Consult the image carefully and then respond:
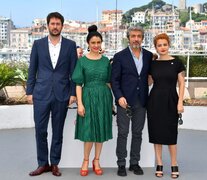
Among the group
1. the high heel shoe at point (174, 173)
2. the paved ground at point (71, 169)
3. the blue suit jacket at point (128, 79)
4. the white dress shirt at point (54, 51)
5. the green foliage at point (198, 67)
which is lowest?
the paved ground at point (71, 169)

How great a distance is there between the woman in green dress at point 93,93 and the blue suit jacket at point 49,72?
0.36 feet

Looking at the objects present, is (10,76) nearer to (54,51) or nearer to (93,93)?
(54,51)

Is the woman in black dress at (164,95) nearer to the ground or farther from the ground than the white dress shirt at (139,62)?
nearer to the ground

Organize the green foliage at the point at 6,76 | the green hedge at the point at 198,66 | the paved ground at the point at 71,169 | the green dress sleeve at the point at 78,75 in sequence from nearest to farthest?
the green dress sleeve at the point at 78,75
the paved ground at the point at 71,169
the green foliage at the point at 6,76
the green hedge at the point at 198,66

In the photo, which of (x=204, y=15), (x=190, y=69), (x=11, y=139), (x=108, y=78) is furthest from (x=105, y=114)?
(x=204, y=15)

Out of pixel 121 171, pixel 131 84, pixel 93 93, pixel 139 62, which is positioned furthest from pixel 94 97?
pixel 121 171

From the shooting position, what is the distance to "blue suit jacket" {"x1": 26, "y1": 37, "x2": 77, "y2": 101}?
3.39 m

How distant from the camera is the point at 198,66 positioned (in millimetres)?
8781

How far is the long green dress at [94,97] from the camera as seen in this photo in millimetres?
3348

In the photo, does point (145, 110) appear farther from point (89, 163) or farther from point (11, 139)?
point (11, 139)

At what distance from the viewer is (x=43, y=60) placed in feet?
11.2

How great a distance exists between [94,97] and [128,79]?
31cm

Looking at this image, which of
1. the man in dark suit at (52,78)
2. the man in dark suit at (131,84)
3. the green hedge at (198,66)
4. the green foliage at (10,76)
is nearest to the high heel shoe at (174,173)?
the man in dark suit at (131,84)

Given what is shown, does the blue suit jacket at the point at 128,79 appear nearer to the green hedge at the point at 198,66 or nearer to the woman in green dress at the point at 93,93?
the woman in green dress at the point at 93,93
